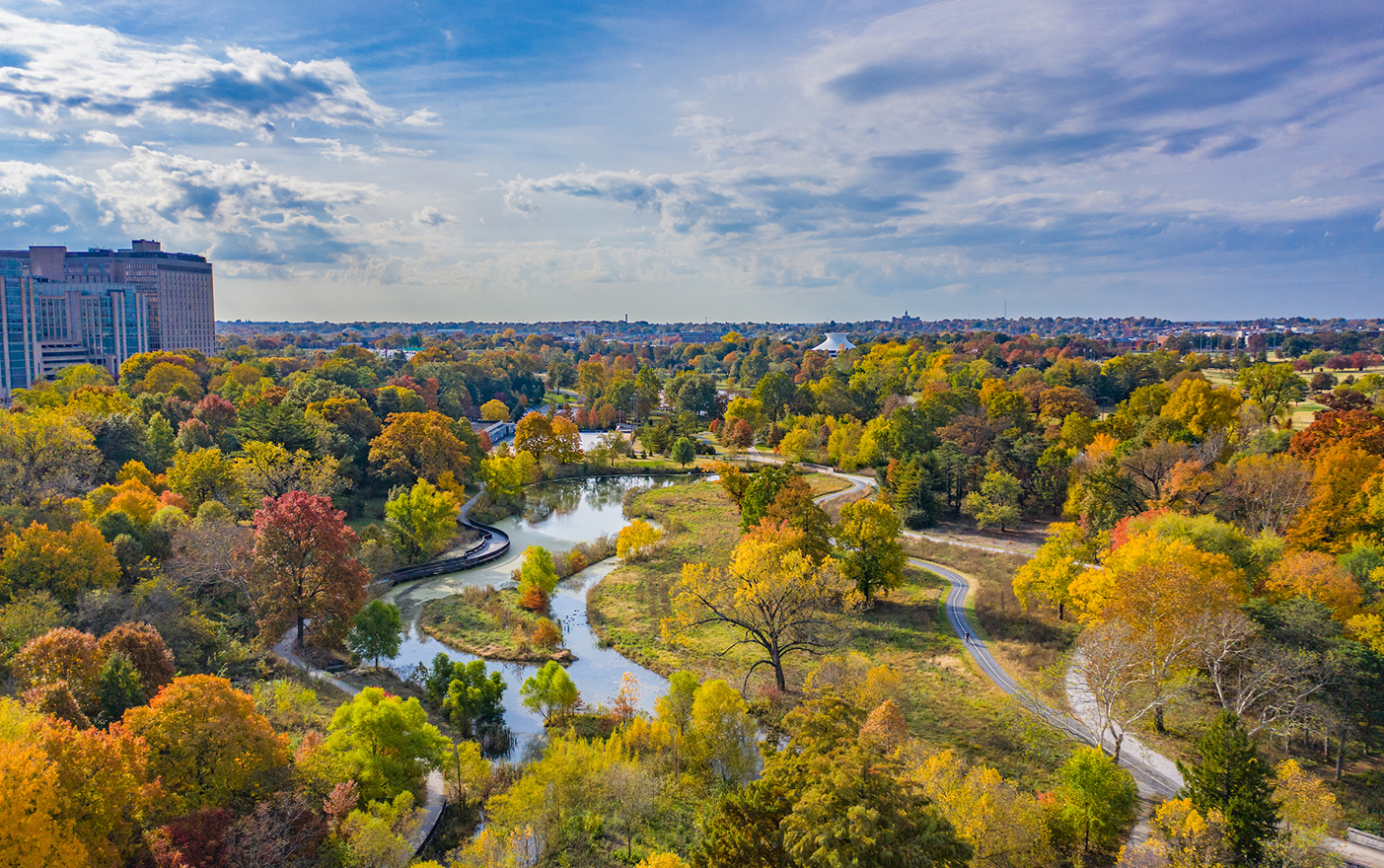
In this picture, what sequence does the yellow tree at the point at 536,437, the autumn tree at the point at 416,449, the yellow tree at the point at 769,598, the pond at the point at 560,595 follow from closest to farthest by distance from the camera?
the yellow tree at the point at 769,598, the pond at the point at 560,595, the autumn tree at the point at 416,449, the yellow tree at the point at 536,437

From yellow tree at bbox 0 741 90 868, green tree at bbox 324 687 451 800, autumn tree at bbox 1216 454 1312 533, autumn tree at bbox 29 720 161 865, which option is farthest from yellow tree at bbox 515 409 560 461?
yellow tree at bbox 0 741 90 868

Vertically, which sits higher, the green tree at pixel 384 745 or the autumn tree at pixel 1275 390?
the autumn tree at pixel 1275 390

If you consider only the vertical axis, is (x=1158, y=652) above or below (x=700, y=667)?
above

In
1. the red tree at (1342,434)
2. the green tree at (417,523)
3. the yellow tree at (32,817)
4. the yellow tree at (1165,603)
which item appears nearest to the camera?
the yellow tree at (32,817)

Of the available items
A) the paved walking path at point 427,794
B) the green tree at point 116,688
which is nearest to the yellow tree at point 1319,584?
the paved walking path at point 427,794

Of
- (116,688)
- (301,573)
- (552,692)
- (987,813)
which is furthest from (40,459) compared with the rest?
(987,813)

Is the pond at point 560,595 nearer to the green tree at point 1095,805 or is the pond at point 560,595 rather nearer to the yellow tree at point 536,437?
the yellow tree at point 536,437

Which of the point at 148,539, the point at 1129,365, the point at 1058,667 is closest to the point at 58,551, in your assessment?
the point at 148,539

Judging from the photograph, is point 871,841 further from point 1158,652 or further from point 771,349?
point 771,349
